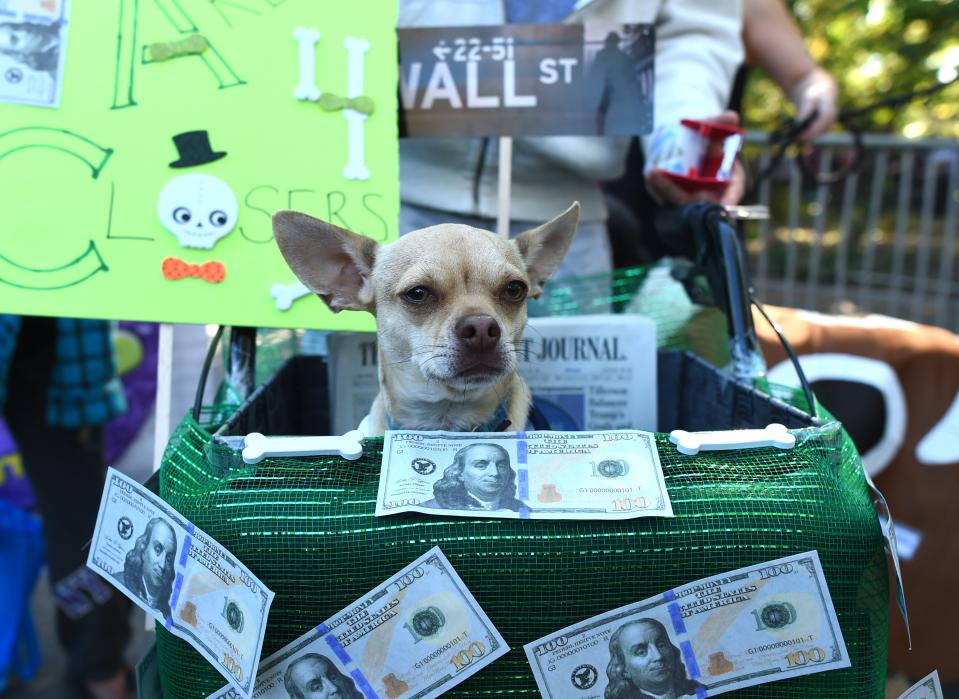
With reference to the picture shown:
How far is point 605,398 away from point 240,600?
3.81 feet

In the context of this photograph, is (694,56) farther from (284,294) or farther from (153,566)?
(153,566)

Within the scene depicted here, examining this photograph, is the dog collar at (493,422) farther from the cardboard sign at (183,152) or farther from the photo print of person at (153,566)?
the photo print of person at (153,566)

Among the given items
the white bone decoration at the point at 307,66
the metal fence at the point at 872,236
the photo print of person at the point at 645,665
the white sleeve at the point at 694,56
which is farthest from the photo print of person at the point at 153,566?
the metal fence at the point at 872,236

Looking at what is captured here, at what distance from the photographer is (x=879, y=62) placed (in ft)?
26.7

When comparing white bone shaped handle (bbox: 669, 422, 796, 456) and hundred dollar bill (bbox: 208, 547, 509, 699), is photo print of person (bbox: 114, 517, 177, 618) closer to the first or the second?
hundred dollar bill (bbox: 208, 547, 509, 699)

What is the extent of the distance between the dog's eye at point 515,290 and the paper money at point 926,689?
0.95 metres

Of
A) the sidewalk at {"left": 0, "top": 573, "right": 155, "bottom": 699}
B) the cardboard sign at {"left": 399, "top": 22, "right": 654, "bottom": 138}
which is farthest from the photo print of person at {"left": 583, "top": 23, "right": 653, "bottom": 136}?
the sidewalk at {"left": 0, "top": 573, "right": 155, "bottom": 699}

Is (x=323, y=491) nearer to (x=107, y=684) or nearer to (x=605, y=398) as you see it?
(x=605, y=398)

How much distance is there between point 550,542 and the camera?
1039 mm

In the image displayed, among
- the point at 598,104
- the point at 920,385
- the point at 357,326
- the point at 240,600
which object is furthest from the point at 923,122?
the point at 240,600

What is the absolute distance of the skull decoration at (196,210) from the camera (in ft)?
5.14

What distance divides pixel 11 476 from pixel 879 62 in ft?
28.6

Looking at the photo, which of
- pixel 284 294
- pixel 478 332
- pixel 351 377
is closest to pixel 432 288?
pixel 478 332

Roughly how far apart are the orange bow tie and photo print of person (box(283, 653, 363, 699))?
830 mm
